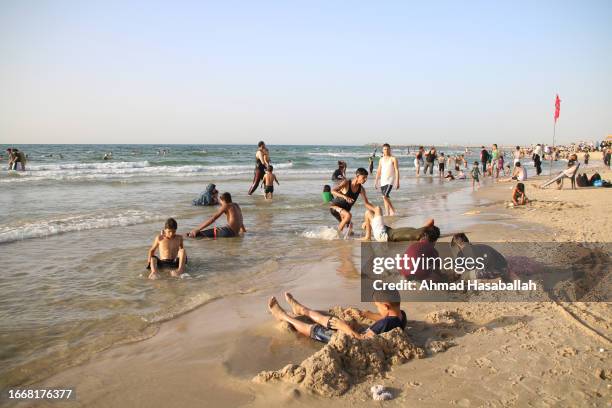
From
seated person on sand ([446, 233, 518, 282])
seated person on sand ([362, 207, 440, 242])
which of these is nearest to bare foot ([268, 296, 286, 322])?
seated person on sand ([446, 233, 518, 282])

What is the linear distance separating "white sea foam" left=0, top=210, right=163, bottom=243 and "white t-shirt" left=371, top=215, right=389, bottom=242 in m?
6.18

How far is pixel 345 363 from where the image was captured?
3.43m

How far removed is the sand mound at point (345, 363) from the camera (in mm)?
3223

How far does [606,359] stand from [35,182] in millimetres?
23420

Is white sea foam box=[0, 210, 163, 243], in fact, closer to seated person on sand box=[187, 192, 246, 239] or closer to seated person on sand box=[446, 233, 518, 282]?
seated person on sand box=[187, 192, 246, 239]

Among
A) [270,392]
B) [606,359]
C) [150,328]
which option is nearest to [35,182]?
[150,328]

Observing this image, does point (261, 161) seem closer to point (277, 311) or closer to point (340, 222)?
point (340, 222)

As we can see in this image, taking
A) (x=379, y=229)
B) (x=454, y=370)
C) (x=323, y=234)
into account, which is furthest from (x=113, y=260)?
(x=454, y=370)

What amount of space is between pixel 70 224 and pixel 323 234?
6.12 m

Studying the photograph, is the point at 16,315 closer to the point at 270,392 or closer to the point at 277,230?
the point at 270,392

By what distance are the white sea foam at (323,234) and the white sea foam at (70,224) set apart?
177 inches

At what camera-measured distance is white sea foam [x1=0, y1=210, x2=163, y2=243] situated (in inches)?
361

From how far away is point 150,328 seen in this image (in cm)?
469

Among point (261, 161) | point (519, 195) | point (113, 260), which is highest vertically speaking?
point (261, 161)
